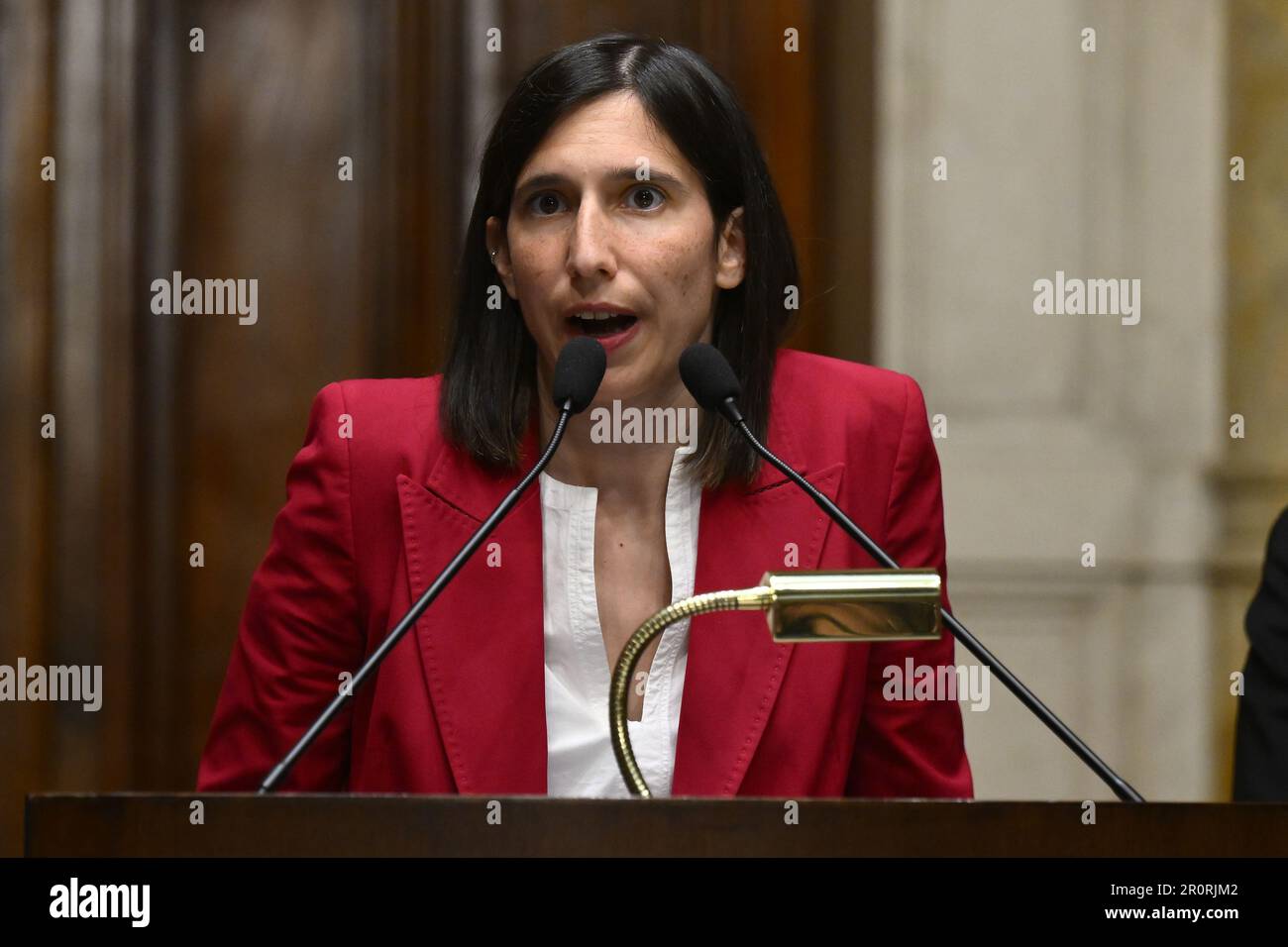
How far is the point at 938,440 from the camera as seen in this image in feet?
7.46

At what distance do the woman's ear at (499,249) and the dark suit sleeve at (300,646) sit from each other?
260 millimetres

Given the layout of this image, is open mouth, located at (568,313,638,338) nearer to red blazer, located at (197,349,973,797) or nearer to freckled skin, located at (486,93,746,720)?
freckled skin, located at (486,93,746,720)

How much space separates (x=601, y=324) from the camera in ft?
5.13

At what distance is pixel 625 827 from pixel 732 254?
1006mm

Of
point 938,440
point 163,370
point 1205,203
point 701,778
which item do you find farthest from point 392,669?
point 1205,203

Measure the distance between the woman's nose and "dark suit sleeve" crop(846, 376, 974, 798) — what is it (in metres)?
0.41

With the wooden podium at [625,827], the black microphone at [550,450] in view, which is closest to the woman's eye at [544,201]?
the black microphone at [550,450]

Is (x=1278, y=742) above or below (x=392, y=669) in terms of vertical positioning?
below

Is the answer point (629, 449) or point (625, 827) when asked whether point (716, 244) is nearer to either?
point (629, 449)

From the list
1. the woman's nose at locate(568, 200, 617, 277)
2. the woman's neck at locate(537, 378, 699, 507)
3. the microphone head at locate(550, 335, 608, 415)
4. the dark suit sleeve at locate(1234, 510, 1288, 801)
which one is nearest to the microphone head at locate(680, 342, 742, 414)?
the microphone head at locate(550, 335, 608, 415)

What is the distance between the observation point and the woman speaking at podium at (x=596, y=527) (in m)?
1.48

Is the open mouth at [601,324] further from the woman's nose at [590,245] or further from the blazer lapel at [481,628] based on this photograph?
the blazer lapel at [481,628]

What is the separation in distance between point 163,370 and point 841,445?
1114 mm
